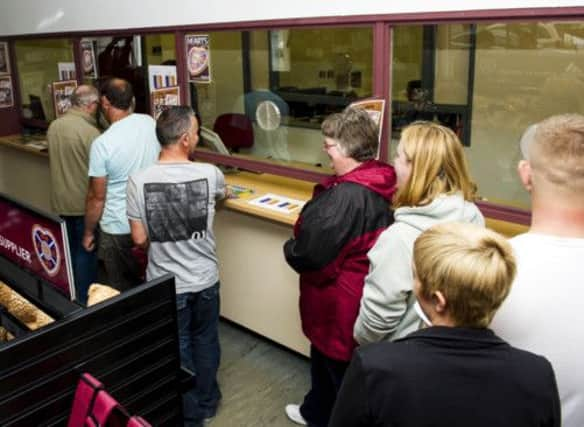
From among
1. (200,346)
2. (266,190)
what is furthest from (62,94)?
(200,346)

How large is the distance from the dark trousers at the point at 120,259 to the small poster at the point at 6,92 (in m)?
2.71

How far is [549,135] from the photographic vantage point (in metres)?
1.25

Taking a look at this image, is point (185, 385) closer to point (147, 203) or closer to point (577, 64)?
point (147, 203)

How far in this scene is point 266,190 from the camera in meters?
3.08

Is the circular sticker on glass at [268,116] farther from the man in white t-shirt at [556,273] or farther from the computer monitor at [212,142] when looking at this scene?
the man in white t-shirt at [556,273]

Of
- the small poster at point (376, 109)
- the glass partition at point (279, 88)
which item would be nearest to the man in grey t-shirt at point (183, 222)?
the small poster at point (376, 109)

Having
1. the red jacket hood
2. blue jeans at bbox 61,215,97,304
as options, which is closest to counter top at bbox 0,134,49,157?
blue jeans at bbox 61,215,97,304

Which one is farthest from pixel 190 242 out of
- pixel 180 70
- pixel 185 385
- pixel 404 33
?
pixel 180 70

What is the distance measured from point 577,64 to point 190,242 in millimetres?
1600

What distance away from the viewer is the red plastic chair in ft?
11.2

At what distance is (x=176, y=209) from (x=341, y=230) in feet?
2.27

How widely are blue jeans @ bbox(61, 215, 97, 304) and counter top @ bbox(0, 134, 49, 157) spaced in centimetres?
100

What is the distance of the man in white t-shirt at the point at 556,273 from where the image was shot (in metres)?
1.18

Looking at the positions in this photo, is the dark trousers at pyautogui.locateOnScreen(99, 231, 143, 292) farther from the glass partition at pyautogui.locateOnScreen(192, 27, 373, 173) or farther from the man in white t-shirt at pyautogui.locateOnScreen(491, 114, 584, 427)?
the man in white t-shirt at pyautogui.locateOnScreen(491, 114, 584, 427)
